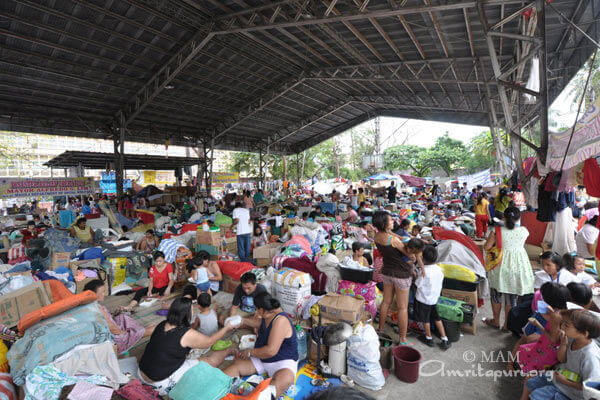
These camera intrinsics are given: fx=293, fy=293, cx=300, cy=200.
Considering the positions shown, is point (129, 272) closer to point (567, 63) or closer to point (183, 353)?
point (183, 353)

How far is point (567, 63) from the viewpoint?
Result: 7789 millimetres

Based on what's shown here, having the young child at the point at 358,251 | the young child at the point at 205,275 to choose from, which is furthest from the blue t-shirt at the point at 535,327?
the young child at the point at 205,275

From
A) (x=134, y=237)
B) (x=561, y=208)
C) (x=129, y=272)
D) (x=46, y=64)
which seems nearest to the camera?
(x=561, y=208)

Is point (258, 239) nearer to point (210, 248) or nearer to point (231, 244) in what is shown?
point (231, 244)

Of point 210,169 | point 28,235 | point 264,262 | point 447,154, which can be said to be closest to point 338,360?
point 264,262

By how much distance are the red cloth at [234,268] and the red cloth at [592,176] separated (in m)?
4.37

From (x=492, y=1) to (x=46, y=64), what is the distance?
35.9 feet

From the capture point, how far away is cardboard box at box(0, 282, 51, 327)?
302cm

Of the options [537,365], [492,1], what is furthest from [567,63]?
[537,365]

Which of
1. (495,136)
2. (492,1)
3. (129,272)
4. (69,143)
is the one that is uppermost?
(69,143)

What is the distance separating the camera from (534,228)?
6324mm

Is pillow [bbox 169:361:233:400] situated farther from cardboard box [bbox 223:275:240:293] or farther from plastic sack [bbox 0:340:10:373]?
cardboard box [bbox 223:275:240:293]

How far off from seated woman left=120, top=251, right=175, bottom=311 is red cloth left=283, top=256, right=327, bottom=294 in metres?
1.90

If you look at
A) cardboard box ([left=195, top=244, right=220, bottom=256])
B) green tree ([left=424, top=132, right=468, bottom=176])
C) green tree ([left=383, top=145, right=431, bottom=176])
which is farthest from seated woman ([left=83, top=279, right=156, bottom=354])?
green tree ([left=424, top=132, right=468, bottom=176])
